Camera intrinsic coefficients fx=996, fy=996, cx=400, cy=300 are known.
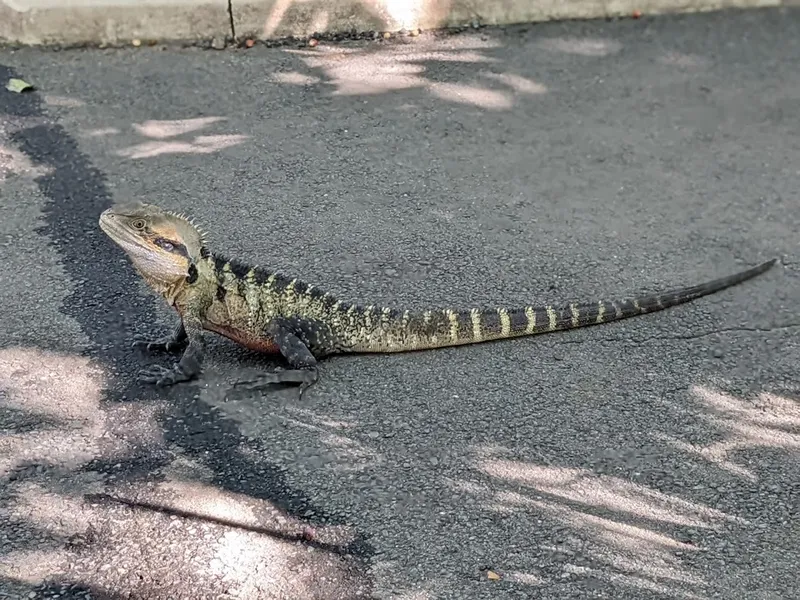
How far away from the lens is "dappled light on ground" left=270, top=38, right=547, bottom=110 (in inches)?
319

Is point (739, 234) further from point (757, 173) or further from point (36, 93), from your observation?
point (36, 93)

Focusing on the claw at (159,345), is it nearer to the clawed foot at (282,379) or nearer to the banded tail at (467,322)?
the clawed foot at (282,379)

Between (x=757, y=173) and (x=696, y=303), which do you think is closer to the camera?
(x=696, y=303)

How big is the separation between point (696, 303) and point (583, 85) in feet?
10.3

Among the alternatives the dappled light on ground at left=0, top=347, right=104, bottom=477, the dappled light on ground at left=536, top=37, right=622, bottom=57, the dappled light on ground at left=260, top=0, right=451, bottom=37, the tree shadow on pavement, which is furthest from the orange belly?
the dappled light on ground at left=536, top=37, right=622, bottom=57

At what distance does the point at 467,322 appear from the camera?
207 inches

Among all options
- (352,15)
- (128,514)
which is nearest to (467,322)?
(128,514)

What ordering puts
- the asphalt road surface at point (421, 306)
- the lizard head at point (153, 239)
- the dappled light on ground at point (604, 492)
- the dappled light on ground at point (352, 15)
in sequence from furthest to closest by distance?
the dappled light on ground at point (352, 15), the lizard head at point (153, 239), the dappled light on ground at point (604, 492), the asphalt road surface at point (421, 306)

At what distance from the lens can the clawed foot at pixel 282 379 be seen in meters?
4.87

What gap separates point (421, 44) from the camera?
8.82m

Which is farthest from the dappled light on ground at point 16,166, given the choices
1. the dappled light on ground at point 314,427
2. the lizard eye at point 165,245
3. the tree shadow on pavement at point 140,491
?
the dappled light on ground at point 314,427

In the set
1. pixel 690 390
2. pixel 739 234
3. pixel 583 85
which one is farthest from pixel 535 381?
pixel 583 85

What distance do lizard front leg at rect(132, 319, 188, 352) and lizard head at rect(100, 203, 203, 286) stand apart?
0.34 meters

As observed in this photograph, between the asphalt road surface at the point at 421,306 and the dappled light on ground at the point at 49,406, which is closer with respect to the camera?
the asphalt road surface at the point at 421,306
